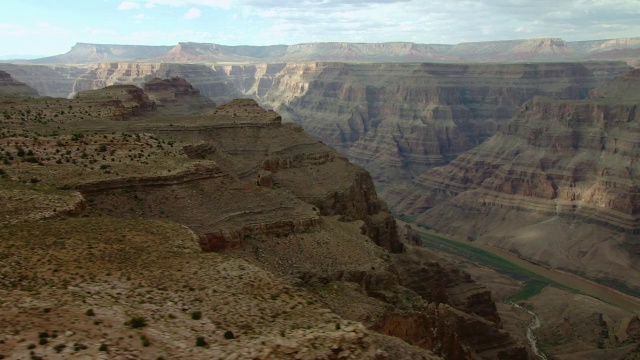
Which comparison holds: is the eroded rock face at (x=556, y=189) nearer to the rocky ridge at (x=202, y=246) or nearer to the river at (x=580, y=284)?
the river at (x=580, y=284)

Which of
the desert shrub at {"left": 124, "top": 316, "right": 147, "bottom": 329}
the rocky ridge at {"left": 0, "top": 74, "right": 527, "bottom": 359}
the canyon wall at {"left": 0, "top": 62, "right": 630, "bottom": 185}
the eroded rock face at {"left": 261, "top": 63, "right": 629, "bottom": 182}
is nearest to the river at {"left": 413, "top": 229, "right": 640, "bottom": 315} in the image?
the rocky ridge at {"left": 0, "top": 74, "right": 527, "bottom": 359}

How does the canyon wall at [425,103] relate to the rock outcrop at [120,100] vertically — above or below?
below

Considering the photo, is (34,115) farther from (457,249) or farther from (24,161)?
(457,249)

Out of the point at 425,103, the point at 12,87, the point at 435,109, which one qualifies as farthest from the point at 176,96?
the point at 425,103

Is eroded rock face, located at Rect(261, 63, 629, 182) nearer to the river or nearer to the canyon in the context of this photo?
the canyon

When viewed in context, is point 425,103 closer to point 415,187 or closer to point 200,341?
point 415,187

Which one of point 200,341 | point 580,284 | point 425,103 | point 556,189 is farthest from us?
point 425,103

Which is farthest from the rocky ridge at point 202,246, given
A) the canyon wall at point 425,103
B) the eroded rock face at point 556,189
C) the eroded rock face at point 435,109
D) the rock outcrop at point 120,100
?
the canyon wall at point 425,103

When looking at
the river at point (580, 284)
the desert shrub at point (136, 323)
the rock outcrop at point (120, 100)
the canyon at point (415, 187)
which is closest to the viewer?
the desert shrub at point (136, 323)

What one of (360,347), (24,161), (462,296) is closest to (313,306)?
(360,347)
